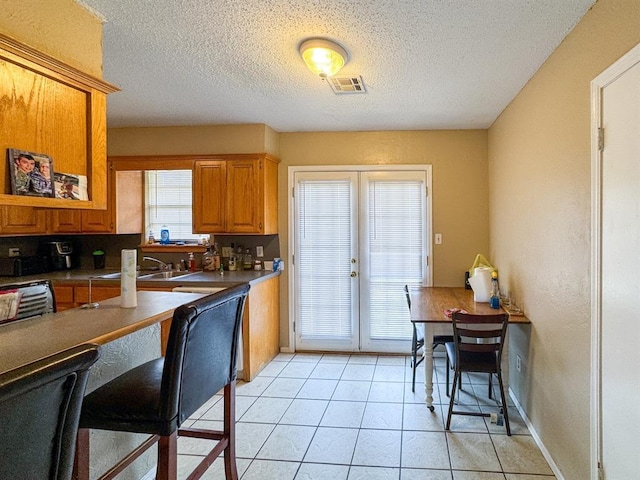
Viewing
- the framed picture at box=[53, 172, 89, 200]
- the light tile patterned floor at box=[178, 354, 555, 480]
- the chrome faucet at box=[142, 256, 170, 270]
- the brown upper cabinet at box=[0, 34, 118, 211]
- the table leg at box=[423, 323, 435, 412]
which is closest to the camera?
the brown upper cabinet at box=[0, 34, 118, 211]

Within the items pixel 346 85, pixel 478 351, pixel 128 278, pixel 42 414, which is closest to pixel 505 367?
pixel 478 351

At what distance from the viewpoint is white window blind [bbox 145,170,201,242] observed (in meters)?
4.77

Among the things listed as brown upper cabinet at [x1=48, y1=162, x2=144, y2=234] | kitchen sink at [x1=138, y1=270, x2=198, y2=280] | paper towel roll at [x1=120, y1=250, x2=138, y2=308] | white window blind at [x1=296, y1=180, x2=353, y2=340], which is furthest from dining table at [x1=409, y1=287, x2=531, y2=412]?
brown upper cabinet at [x1=48, y1=162, x2=144, y2=234]

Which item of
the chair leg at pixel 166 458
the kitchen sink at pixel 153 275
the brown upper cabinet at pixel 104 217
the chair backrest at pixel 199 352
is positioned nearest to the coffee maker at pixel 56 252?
the brown upper cabinet at pixel 104 217

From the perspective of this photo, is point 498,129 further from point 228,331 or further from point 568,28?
point 228,331

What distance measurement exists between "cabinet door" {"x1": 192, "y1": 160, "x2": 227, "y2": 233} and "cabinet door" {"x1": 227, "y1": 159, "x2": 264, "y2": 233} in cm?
6

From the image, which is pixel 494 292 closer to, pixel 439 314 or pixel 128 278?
pixel 439 314

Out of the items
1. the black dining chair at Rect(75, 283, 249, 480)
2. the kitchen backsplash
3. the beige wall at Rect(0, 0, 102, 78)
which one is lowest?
the black dining chair at Rect(75, 283, 249, 480)

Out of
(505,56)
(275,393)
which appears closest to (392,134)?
(505,56)

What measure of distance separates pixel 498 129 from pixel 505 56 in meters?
1.54

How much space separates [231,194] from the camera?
14.3 feet

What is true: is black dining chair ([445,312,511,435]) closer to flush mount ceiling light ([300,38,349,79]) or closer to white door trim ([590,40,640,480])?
white door trim ([590,40,640,480])

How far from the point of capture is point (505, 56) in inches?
104

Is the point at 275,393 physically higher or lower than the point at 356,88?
lower
